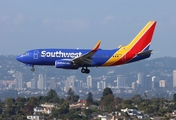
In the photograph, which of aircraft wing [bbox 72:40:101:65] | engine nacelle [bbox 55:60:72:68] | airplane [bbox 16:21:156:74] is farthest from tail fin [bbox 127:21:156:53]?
engine nacelle [bbox 55:60:72:68]

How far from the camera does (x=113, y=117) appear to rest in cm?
16212

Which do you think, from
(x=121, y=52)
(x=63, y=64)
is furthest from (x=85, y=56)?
(x=121, y=52)

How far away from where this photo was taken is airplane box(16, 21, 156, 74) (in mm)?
86875

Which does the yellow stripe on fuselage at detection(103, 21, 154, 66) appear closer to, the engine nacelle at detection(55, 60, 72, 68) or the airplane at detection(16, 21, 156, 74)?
the airplane at detection(16, 21, 156, 74)

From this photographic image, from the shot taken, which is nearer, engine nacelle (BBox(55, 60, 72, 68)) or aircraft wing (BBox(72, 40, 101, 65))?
aircraft wing (BBox(72, 40, 101, 65))

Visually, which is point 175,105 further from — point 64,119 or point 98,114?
point 64,119

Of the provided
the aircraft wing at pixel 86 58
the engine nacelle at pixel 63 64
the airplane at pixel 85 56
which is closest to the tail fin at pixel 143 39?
the airplane at pixel 85 56

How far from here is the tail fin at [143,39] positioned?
9100 cm

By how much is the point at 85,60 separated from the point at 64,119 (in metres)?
71.8

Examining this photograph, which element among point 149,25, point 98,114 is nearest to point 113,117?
point 98,114

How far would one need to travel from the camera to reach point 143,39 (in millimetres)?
92625

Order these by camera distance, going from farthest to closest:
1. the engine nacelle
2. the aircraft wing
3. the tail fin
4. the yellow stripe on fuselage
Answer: the tail fin
the yellow stripe on fuselage
the engine nacelle
the aircraft wing

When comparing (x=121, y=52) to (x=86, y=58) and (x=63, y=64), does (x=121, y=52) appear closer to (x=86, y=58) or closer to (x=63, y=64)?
(x=86, y=58)

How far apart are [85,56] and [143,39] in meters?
11.5
